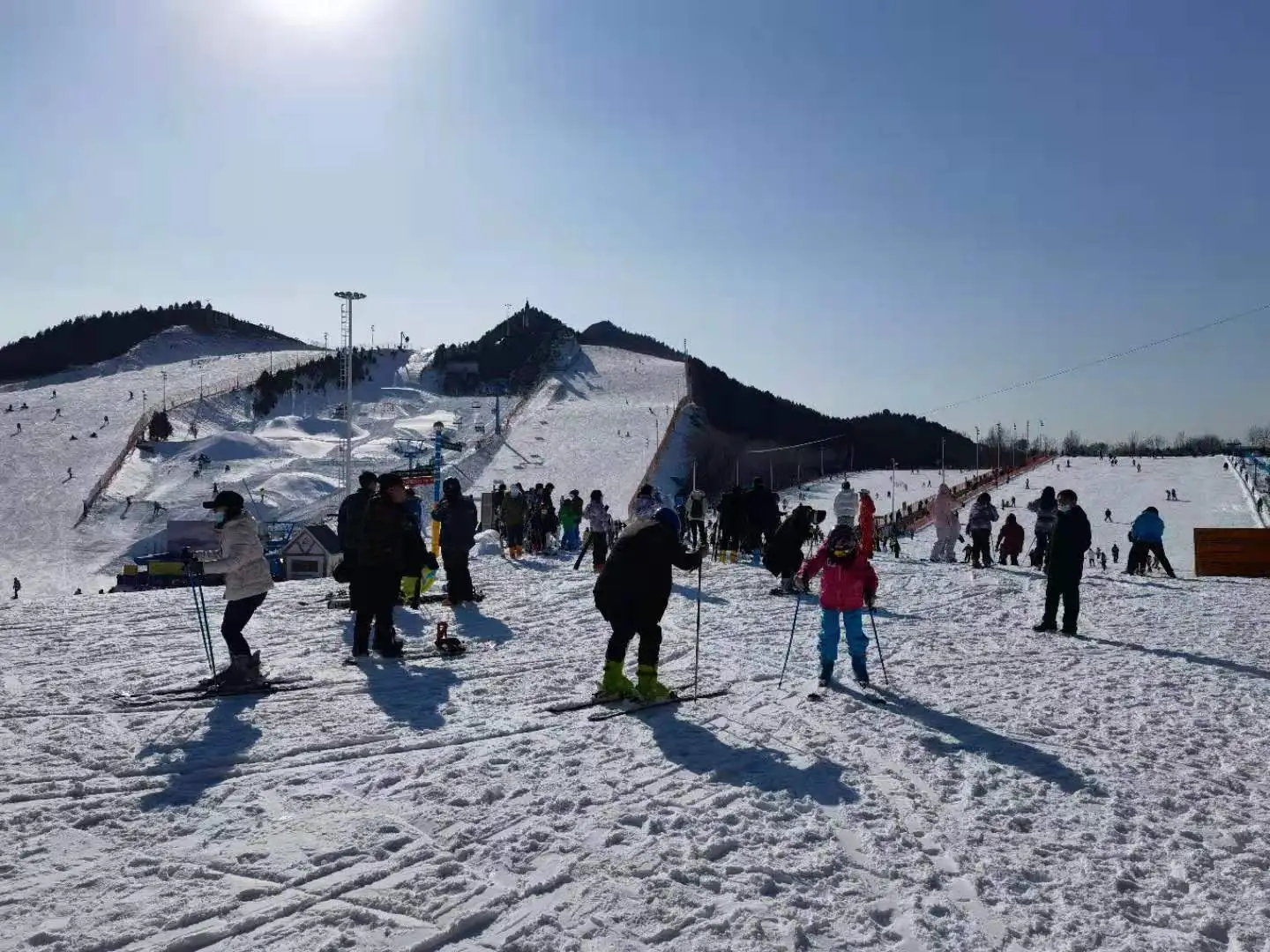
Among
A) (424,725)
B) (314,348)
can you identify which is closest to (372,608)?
(424,725)

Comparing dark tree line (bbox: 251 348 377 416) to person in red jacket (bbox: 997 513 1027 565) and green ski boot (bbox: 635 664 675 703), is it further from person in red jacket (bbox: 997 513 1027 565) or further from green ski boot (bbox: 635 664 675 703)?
green ski boot (bbox: 635 664 675 703)

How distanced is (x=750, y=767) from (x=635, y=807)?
3.22 feet

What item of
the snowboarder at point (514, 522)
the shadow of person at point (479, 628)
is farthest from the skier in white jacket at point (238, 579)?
the snowboarder at point (514, 522)

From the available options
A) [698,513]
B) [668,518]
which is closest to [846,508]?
[668,518]

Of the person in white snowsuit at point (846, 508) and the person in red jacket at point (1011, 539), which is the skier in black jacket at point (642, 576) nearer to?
the person in white snowsuit at point (846, 508)

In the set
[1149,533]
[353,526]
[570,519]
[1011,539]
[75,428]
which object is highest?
[75,428]

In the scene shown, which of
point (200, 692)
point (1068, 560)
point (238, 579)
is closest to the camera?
point (200, 692)

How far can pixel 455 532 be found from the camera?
11344 mm

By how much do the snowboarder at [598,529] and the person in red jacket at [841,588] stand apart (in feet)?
26.8

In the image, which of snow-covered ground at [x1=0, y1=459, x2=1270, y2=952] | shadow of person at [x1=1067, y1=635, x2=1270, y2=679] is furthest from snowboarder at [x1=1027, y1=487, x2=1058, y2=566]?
snow-covered ground at [x1=0, y1=459, x2=1270, y2=952]

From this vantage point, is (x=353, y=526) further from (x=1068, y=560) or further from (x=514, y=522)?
(x=514, y=522)

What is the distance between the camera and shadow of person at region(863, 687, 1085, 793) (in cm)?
542

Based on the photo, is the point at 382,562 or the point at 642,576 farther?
the point at 382,562

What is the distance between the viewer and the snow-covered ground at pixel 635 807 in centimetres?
364
